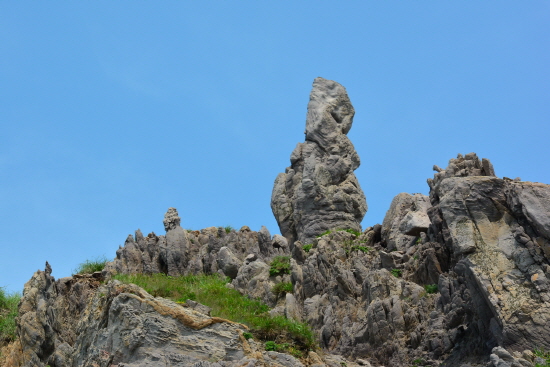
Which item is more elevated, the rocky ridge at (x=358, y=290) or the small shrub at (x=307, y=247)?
the small shrub at (x=307, y=247)

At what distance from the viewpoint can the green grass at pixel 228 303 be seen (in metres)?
29.5

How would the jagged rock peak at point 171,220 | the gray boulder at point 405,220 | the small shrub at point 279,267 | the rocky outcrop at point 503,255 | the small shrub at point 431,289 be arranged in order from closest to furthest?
the rocky outcrop at point 503,255 → the small shrub at point 431,289 → the gray boulder at point 405,220 → the small shrub at point 279,267 → the jagged rock peak at point 171,220

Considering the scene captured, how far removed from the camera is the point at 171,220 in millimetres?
49094

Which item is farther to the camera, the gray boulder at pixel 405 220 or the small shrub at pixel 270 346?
the gray boulder at pixel 405 220

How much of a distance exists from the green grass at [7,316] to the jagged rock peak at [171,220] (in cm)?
1007

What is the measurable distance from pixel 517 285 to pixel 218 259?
854 inches

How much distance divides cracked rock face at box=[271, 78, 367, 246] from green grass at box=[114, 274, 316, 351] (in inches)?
310

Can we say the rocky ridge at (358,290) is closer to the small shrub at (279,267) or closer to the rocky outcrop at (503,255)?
the rocky outcrop at (503,255)

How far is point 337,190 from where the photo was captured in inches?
1929

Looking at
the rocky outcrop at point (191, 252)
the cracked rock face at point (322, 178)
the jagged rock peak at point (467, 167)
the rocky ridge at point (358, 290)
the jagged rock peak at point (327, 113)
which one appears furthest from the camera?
the jagged rock peak at point (327, 113)

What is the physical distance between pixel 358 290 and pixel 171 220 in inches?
690

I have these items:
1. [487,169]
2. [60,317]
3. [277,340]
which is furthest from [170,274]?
[487,169]

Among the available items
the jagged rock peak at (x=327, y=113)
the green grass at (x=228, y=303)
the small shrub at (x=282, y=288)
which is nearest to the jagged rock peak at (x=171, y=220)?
the green grass at (x=228, y=303)

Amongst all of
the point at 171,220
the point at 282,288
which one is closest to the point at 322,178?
the point at 171,220
